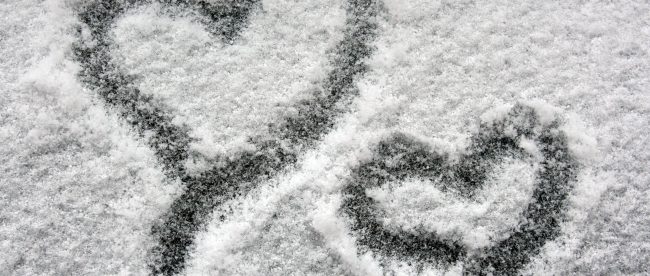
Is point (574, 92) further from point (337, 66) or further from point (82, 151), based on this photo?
point (82, 151)

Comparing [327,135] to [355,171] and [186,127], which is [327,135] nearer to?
[355,171]

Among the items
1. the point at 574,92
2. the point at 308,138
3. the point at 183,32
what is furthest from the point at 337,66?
the point at 574,92

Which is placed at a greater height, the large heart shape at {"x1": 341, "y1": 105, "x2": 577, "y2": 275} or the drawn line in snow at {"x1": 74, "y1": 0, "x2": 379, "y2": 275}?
the drawn line in snow at {"x1": 74, "y1": 0, "x2": 379, "y2": 275}

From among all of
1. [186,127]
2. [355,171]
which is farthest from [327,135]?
[186,127]
